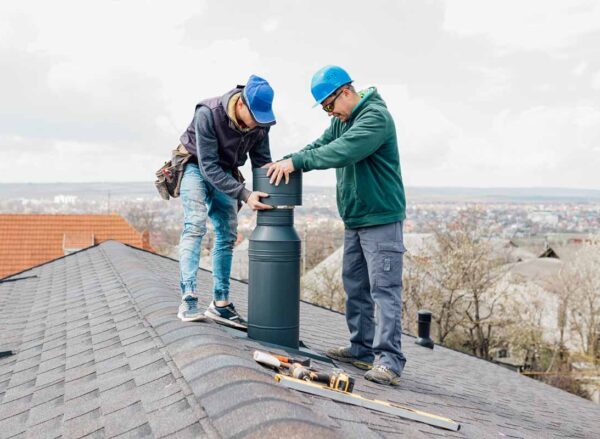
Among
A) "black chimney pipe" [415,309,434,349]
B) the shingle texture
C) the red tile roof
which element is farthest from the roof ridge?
the red tile roof

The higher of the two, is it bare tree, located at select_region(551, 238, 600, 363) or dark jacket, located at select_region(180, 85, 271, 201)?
dark jacket, located at select_region(180, 85, 271, 201)

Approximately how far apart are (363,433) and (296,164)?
1.73m

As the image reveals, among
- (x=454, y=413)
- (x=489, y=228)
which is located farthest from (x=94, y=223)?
(x=454, y=413)

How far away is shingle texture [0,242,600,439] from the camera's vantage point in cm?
206

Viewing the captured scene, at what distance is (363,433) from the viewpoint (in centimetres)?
219

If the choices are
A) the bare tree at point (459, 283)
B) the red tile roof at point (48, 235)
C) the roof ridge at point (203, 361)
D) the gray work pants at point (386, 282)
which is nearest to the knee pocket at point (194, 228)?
the roof ridge at point (203, 361)

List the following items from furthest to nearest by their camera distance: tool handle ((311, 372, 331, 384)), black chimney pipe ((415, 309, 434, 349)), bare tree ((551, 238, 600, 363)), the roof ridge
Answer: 1. bare tree ((551, 238, 600, 363))
2. black chimney pipe ((415, 309, 434, 349))
3. tool handle ((311, 372, 331, 384))
4. the roof ridge

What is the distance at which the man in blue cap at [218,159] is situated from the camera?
11.3 ft

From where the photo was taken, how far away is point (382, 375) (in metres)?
3.69

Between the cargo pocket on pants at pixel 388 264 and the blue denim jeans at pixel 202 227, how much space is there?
43.3 inches

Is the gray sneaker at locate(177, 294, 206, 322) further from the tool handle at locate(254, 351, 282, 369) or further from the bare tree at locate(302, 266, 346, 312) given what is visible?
the bare tree at locate(302, 266, 346, 312)

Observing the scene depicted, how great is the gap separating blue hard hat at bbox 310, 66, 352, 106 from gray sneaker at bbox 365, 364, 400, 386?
183cm

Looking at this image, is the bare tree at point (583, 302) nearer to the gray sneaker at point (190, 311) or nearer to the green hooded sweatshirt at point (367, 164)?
the green hooded sweatshirt at point (367, 164)

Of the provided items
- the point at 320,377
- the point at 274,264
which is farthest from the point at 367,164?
the point at 320,377
